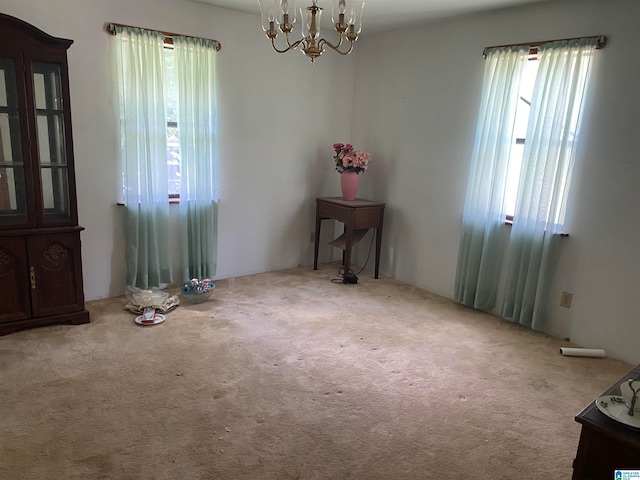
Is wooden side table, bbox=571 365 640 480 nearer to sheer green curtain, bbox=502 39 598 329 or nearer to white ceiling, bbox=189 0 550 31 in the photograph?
sheer green curtain, bbox=502 39 598 329

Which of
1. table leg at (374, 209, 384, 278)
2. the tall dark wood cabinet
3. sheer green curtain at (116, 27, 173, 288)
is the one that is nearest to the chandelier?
the tall dark wood cabinet

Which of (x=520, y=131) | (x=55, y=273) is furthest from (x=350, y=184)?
(x=55, y=273)

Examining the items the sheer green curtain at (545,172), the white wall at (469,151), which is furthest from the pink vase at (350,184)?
the sheer green curtain at (545,172)

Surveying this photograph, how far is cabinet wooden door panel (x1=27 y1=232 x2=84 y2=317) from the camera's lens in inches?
120

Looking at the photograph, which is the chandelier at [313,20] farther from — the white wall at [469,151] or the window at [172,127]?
the white wall at [469,151]

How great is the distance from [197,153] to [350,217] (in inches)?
60.7

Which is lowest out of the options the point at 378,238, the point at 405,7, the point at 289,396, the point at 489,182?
the point at 289,396

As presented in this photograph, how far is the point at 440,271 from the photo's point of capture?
169 inches

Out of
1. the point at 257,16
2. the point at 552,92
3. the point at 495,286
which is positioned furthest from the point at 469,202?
the point at 257,16

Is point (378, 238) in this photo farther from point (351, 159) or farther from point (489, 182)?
point (489, 182)

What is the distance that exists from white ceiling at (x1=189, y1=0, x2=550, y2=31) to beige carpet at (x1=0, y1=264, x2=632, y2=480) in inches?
97.9

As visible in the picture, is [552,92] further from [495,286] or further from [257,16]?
[257,16]

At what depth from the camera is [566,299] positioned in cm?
337

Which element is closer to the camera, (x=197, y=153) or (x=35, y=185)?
(x=35, y=185)
